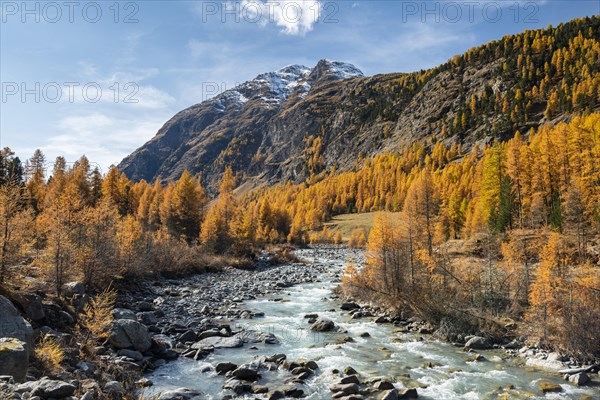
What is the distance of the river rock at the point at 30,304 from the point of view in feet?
56.1

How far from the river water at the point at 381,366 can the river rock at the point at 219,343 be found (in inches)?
19.3

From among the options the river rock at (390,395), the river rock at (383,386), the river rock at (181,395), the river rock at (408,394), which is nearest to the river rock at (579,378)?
the river rock at (408,394)

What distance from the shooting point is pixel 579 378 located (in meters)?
16.6

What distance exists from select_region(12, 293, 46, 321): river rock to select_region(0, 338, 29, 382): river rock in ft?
23.4

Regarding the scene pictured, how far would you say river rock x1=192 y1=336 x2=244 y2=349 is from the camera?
67.4 ft

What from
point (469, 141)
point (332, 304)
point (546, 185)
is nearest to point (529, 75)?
point (469, 141)

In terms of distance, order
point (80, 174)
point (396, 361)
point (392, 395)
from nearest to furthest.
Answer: point (392, 395), point (396, 361), point (80, 174)

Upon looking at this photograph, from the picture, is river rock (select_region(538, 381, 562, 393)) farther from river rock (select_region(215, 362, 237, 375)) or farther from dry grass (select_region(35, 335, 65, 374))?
dry grass (select_region(35, 335, 65, 374))

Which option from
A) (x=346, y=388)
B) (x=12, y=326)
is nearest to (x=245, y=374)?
(x=346, y=388)

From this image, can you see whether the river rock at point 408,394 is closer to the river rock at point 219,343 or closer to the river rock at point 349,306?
the river rock at point 219,343

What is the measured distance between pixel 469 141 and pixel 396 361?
161720mm

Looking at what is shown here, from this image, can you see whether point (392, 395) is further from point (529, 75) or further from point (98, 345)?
point (529, 75)

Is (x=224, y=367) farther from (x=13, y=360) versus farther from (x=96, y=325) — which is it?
(x=13, y=360)

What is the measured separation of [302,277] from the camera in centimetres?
4909
